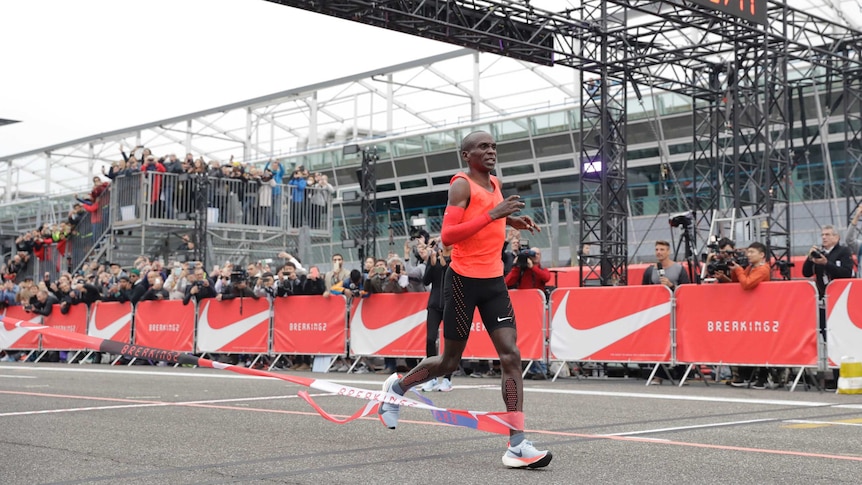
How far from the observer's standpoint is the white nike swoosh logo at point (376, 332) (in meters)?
15.8

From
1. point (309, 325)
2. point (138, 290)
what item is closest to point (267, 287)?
point (309, 325)

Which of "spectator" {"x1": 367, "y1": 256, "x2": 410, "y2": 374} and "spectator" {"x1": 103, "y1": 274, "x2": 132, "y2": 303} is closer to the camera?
"spectator" {"x1": 367, "y1": 256, "x2": 410, "y2": 374}

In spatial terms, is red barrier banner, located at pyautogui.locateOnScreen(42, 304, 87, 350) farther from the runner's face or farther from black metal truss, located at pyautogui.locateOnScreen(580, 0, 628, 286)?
the runner's face

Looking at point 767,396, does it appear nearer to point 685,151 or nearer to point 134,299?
point 134,299

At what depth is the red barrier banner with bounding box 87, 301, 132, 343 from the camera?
20.6 meters

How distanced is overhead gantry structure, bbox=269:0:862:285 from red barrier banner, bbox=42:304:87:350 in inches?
308

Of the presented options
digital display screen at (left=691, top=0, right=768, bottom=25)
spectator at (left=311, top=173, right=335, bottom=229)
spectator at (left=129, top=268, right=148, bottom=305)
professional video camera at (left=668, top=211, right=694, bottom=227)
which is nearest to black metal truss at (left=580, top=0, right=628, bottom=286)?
digital display screen at (left=691, top=0, right=768, bottom=25)

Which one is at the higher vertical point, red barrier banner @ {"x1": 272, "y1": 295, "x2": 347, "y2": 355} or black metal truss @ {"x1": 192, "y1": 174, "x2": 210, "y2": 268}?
black metal truss @ {"x1": 192, "y1": 174, "x2": 210, "y2": 268}

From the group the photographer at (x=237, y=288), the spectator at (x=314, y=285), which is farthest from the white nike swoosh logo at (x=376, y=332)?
the photographer at (x=237, y=288)

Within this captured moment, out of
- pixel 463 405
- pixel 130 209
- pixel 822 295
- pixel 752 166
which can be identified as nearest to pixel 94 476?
pixel 463 405

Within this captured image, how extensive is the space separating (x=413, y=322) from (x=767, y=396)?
6064mm

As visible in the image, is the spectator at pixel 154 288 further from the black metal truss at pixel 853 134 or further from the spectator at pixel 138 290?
the black metal truss at pixel 853 134

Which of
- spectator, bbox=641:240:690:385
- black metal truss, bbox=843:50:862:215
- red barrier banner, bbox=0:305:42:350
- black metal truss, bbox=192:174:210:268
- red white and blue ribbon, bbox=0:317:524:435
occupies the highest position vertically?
black metal truss, bbox=843:50:862:215

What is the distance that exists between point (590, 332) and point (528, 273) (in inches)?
55.6
